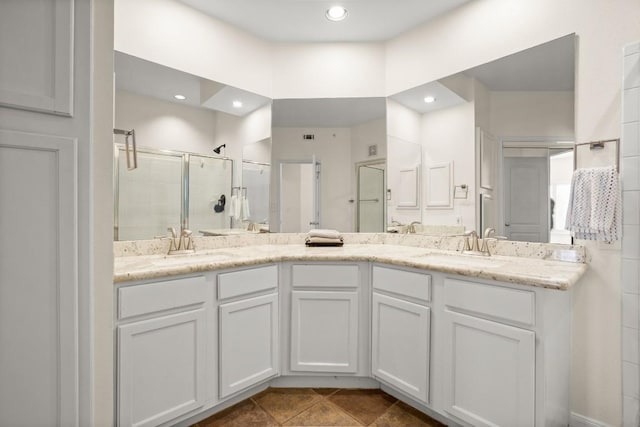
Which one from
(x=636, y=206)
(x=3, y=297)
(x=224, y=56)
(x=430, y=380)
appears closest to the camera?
(x=3, y=297)

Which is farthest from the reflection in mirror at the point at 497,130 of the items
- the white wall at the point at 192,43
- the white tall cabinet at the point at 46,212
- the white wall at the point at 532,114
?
the white tall cabinet at the point at 46,212

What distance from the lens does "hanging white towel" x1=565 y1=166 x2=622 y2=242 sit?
1.48 metres

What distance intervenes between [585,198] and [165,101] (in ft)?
8.21

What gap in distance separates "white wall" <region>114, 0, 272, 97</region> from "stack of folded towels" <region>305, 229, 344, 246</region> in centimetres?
122

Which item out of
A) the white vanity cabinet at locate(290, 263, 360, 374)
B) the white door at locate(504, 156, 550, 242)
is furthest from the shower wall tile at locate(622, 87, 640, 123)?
the white vanity cabinet at locate(290, 263, 360, 374)

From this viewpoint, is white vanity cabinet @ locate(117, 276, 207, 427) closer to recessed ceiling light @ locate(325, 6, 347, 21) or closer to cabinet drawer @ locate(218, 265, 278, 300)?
cabinet drawer @ locate(218, 265, 278, 300)

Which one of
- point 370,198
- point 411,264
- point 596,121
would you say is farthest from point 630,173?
point 370,198

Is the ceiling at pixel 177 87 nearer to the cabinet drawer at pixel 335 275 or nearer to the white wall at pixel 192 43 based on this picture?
the white wall at pixel 192 43

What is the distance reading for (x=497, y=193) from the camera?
6.61 feet

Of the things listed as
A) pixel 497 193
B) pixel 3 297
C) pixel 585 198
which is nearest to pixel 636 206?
pixel 585 198

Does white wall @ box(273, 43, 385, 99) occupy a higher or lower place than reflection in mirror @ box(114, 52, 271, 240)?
higher

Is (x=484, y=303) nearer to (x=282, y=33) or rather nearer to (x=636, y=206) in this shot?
(x=636, y=206)

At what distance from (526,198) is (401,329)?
1.09 meters

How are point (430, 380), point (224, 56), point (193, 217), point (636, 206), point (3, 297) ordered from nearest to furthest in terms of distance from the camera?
point (3, 297) < point (636, 206) < point (430, 380) < point (193, 217) < point (224, 56)
